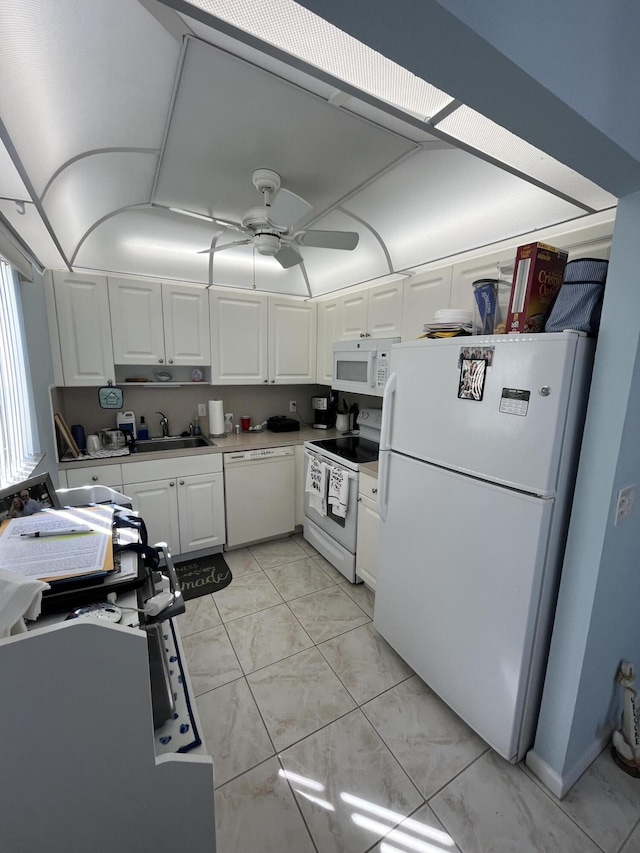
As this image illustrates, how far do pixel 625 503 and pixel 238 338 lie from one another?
2691 mm

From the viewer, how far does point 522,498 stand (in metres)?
1.24

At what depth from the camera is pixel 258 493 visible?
2941mm

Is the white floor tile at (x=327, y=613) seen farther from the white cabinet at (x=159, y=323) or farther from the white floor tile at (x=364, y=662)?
the white cabinet at (x=159, y=323)

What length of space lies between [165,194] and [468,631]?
8.11 ft

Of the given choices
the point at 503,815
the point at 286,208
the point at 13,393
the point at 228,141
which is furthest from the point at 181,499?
the point at 503,815

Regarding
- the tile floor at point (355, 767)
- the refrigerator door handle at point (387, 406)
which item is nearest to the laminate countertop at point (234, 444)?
the tile floor at point (355, 767)

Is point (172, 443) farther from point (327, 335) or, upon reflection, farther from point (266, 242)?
point (266, 242)

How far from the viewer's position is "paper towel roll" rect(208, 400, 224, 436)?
3.08 metres

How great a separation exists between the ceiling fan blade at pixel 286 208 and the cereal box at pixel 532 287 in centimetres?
87

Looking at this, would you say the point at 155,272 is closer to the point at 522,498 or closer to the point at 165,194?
the point at 165,194

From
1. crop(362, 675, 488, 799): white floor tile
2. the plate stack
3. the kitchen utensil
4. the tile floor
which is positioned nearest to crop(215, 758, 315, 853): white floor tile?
the tile floor

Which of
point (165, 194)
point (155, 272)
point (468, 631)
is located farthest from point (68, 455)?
point (468, 631)

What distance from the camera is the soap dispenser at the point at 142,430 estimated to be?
2949 millimetres

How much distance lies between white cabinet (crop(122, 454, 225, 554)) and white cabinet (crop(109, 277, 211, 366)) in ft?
2.66
